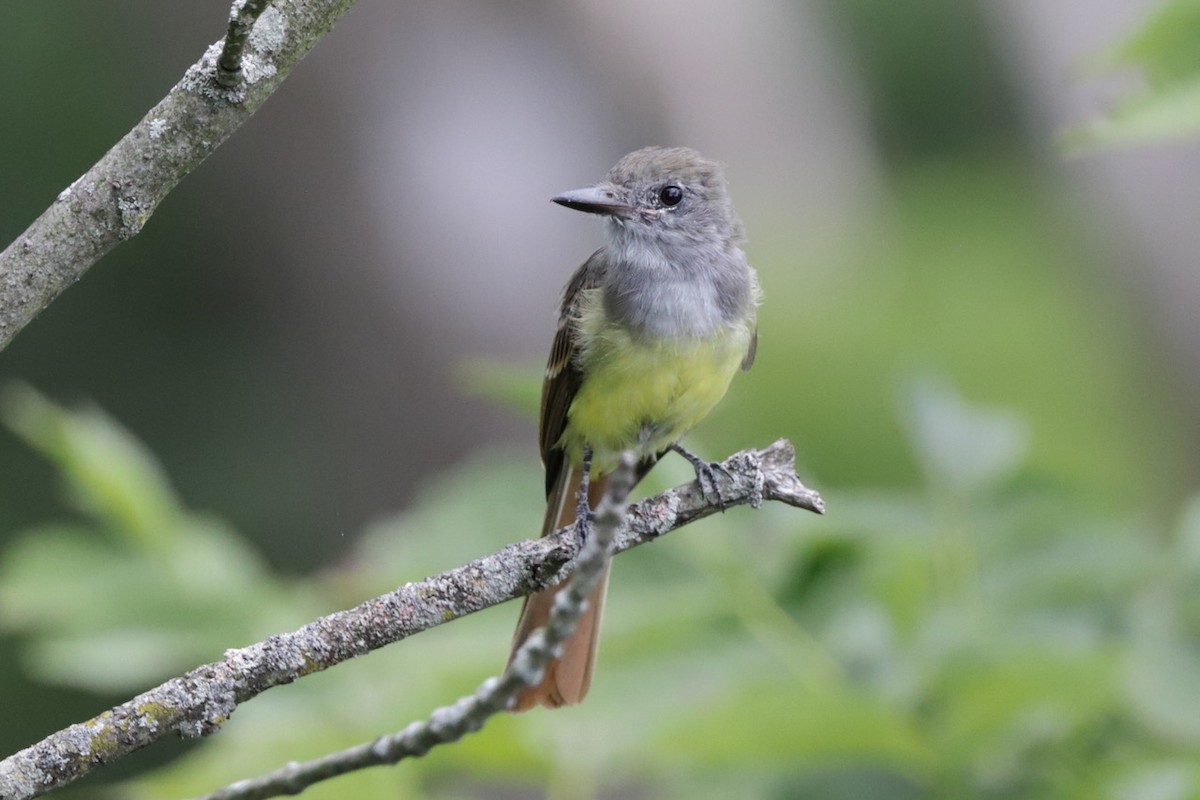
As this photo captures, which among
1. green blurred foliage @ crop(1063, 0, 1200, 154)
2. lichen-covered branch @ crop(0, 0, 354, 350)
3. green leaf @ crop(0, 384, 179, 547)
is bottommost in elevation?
lichen-covered branch @ crop(0, 0, 354, 350)

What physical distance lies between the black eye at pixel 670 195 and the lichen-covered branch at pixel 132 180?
1968mm

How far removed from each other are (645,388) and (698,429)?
59 cm

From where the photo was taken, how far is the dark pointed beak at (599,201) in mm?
2895

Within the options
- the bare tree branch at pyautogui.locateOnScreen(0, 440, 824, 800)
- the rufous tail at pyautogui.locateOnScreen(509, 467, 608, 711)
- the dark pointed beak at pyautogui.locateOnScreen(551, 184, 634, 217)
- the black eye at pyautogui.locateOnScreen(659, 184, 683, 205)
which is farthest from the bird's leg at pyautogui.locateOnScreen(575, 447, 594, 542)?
the bare tree branch at pyautogui.locateOnScreen(0, 440, 824, 800)

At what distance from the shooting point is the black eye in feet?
10.4

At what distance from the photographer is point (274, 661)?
1.33 m

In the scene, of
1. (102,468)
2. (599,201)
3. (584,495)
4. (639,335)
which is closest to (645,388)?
(639,335)

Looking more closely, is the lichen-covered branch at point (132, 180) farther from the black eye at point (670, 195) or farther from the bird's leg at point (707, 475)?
the black eye at point (670, 195)

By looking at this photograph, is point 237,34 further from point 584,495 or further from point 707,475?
point 584,495

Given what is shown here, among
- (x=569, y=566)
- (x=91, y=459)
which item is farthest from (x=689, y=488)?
(x=91, y=459)

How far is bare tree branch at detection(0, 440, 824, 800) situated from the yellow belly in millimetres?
1107

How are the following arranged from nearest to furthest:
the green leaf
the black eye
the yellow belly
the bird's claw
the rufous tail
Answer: the bird's claw → the rufous tail → the green leaf → the yellow belly → the black eye

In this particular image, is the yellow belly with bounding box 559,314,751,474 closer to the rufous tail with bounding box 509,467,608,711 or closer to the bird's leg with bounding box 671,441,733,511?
the bird's leg with bounding box 671,441,733,511

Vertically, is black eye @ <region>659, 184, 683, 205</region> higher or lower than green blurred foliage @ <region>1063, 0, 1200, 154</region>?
higher
